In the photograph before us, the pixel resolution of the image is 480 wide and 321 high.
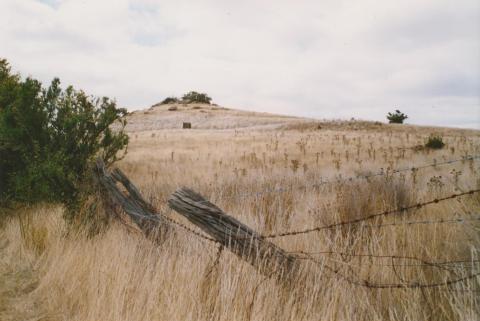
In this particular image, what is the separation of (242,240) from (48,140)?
4509 mm

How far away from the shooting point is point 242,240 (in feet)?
8.90

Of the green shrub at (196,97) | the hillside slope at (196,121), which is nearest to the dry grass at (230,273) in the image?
the hillside slope at (196,121)

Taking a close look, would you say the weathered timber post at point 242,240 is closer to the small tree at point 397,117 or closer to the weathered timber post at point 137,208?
the weathered timber post at point 137,208

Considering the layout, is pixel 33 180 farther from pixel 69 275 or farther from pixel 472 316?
pixel 472 316

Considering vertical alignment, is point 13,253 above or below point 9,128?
below

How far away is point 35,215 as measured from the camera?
5.01 m

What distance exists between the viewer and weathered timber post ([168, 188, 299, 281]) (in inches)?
105

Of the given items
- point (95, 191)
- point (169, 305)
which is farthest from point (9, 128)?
point (169, 305)

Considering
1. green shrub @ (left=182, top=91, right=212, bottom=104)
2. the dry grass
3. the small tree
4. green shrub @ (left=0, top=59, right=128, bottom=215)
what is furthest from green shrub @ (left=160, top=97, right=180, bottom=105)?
the dry grass

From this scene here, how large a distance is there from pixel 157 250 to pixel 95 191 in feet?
5.90

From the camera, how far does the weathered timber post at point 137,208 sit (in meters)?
3.73

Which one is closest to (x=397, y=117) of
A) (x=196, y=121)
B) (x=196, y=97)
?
(x=196, y=121)

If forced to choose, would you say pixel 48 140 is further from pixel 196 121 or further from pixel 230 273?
pixel 196 121

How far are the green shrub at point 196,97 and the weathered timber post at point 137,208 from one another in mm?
57374
